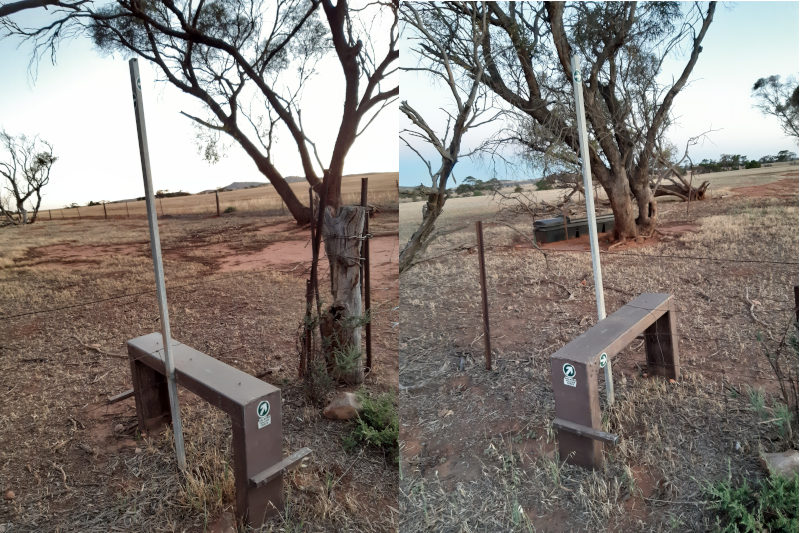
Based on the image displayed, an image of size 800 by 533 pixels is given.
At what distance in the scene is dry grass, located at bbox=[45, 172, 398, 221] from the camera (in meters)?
8.77

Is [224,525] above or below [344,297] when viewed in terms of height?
below

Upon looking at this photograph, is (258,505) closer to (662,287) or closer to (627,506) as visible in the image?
(627,506)

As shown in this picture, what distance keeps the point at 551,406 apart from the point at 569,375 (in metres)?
0.82

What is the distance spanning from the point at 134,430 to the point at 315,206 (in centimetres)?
185

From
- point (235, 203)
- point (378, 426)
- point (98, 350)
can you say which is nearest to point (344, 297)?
point (378, 426)

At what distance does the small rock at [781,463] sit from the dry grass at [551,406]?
10 cm

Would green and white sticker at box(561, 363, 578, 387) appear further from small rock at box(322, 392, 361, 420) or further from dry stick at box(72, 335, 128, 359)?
dry stick at box(72, 335, 128, 359)

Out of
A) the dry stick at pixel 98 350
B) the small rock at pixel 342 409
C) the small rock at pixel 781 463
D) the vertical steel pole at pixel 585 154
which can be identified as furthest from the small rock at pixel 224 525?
the dry stick at pixel 98 350

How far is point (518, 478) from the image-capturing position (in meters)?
2.54

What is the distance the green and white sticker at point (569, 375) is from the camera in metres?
2.48

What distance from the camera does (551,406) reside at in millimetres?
3238

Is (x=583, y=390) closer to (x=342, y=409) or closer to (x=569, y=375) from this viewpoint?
(x=569, y=375)

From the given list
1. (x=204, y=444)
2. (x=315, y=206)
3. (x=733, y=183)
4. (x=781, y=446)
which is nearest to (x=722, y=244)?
(x=781, y=446)

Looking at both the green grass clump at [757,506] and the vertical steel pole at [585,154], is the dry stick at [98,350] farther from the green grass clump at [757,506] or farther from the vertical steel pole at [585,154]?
the green grass clump at [757,506]
